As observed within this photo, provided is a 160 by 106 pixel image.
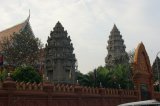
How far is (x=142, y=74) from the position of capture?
132 ft

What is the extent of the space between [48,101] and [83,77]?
35410 millimetres

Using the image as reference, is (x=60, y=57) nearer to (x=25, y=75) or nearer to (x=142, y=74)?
(x=25, y=75)

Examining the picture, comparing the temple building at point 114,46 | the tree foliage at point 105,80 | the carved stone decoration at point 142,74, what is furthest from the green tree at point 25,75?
the temple building at point 114,46

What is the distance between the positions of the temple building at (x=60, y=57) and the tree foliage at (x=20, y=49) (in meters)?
18.6

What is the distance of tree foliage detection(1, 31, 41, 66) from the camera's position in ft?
160

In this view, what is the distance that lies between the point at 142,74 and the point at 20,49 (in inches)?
715

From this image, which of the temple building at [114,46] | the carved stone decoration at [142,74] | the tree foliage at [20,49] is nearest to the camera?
the carved stone decoration at [142,74]

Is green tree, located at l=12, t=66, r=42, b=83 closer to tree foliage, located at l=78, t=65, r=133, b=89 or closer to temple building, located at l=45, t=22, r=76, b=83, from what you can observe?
tree foliage, located at l=78, t=65, r=133, b=89

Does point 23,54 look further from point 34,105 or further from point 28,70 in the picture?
point 34,105

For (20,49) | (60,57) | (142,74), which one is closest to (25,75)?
(20,49)

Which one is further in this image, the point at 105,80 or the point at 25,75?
the point at 105,80

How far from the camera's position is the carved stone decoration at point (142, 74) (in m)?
39.3

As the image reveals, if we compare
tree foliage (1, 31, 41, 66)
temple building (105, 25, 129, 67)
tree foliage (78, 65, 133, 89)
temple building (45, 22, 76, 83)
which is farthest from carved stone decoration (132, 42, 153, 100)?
temple building (105, 25, 129, 67)

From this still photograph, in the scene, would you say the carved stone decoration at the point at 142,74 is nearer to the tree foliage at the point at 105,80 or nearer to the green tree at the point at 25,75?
the green tree at the point at 25,75
